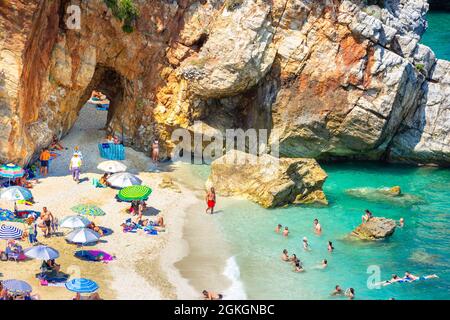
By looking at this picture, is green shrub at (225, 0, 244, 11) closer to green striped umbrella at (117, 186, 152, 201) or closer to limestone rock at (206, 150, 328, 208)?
limestone rock at (206, 150, 328, 208)

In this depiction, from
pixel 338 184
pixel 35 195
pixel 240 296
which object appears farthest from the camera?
pixel 338 184

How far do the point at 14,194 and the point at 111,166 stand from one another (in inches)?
268

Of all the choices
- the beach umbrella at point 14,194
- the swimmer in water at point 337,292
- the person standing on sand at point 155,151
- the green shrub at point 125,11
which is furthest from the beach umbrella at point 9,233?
the green shrub at point 125,11

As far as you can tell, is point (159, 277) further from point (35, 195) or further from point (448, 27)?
point (448, 27)

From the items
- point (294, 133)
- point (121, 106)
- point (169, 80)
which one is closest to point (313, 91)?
point (294, 133)

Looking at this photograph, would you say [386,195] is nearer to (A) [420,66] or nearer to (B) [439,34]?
(A) [420,66]

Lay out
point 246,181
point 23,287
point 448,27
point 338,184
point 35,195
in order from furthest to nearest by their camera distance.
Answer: point 448,27 → point 338,184 → point 246,181 → point 35,195 → point 23,287

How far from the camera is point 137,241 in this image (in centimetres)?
3142

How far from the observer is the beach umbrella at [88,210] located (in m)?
32.0

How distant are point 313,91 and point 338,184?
236 inches

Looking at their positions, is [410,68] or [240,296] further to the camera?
[410,68]

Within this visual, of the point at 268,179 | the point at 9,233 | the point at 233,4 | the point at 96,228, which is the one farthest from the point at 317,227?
the point at 233,4

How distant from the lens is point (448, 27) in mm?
66188

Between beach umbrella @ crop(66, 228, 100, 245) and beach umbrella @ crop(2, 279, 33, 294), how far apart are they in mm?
4488
